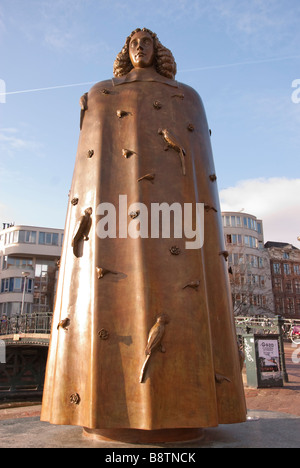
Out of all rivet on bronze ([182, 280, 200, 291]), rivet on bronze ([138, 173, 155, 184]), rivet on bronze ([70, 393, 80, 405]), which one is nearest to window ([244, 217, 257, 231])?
rivet on bronze ([138, 173, 155, 184])

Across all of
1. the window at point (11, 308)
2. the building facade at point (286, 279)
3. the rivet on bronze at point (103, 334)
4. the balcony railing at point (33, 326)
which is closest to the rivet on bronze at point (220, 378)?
the rivet on bronze at point (103, 334)

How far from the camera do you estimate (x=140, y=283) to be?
527 cm

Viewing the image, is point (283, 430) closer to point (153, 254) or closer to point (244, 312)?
point (153, 254)

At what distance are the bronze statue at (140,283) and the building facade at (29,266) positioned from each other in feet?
198

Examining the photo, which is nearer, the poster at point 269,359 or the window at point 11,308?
the poster at point 269,359

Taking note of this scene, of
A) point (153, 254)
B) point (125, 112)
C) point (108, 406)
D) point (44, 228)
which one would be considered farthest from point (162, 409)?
point (44, 228)

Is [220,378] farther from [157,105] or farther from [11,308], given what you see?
[11,308]

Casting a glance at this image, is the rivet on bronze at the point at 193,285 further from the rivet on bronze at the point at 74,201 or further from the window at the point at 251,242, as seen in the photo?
the window at the point at 251,242

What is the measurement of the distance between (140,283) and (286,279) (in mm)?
70734

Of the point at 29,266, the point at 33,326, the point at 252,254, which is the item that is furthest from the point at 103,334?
the point at 29,266

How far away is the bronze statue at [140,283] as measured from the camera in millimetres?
4836

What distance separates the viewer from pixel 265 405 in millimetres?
12797

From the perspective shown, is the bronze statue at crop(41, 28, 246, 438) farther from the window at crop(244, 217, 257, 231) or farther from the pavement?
the window at crop(244, 217, 257, 231)
